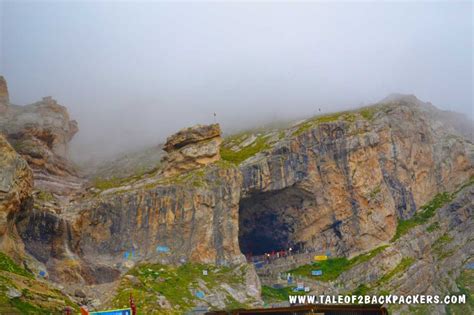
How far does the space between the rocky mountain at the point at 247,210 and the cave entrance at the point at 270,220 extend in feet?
0.95

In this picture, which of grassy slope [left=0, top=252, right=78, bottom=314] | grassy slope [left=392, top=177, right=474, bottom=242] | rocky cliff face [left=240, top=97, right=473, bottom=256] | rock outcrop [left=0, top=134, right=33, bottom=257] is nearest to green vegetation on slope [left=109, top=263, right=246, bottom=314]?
grassy slope [left=0, top=252, right=78, bottom=314]

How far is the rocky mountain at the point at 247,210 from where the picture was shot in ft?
291

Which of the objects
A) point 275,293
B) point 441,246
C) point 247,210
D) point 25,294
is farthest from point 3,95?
point 441,246

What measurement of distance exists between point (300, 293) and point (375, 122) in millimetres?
47676

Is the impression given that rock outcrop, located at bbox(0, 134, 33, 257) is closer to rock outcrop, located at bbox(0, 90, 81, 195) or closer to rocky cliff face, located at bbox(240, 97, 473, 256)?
rock outcrop, located at bbox(0, 90, 81, 195)

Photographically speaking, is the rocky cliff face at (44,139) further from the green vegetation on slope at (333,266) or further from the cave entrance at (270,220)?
the green vegetation on slope at (333,266)

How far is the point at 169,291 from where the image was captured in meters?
85.8

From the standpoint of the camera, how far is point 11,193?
76.4 m

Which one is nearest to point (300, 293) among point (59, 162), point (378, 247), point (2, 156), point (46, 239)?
point (378, 247)

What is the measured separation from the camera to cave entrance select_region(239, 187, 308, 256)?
124625 millimetres

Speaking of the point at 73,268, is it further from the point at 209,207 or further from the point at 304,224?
the point at 304,224

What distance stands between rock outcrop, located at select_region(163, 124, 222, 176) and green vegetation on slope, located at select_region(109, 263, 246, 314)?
28629 millimetres

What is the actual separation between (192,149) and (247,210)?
20273mm

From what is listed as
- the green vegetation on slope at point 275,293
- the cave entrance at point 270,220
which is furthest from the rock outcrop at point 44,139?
the green vegetation on slope at point 275,293
